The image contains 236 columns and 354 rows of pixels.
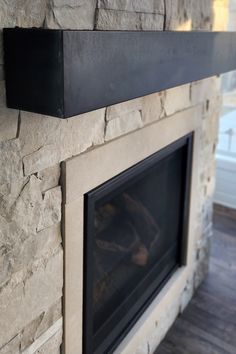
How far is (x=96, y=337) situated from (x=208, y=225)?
1119mm

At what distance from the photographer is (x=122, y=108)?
135cm

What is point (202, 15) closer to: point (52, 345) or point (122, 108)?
point (122, 108)

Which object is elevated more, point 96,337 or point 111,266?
point 111,266

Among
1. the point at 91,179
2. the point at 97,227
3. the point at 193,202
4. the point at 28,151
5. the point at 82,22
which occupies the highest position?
the point at 82,22

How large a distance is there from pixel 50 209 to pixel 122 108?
411 mm

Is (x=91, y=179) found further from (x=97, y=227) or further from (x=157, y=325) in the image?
(x=157, y=325)

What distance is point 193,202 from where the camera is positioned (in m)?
2.10

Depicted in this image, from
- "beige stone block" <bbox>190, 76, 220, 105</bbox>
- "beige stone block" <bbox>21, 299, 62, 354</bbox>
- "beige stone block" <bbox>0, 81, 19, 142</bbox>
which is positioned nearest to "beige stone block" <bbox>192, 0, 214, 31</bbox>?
"beige stone block" <bbox>190, 76, 220, 105</bbox>

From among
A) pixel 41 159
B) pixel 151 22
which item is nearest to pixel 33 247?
pixel 41 159

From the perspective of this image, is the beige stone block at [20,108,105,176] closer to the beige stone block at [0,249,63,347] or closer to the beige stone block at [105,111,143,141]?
the beige stone block at [105,111,143,141]

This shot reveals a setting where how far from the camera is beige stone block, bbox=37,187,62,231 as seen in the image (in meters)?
1.12

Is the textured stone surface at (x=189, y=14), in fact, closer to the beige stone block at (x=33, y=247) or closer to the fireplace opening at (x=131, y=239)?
the fireplace opening at (x=131, y=239)

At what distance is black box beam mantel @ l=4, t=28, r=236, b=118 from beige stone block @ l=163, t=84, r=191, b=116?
450mm

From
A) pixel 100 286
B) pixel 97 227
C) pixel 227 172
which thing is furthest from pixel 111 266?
pixel 227 172
